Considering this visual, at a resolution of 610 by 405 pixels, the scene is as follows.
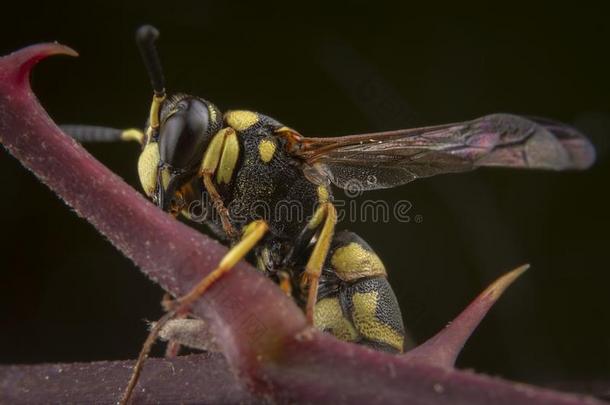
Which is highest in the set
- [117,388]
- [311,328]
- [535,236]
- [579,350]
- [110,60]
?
[110,60]

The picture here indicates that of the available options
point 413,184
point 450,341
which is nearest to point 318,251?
point 450,341

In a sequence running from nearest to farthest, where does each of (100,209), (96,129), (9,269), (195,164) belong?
(100,209)
(195,164)
(96,129)
(9,269)

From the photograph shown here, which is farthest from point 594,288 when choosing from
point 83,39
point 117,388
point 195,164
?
point 117,388

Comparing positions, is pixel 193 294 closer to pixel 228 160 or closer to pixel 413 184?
pixel 228 160

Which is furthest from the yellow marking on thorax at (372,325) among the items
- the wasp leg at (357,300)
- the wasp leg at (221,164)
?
the wasp leg at (221,164)

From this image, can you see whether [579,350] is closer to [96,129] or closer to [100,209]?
[96,129]

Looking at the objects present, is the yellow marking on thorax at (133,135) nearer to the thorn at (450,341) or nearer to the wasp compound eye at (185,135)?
the wasp compound eye at (185,135)

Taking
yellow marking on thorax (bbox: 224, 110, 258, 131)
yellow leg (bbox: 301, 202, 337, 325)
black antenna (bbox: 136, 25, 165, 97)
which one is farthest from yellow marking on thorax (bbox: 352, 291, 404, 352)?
black antenna (bbox: 136, 25, 165, 97)

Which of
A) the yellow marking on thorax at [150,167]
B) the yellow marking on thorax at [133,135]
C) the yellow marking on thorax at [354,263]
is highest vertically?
the yellow marking on thorax at [133,135]
